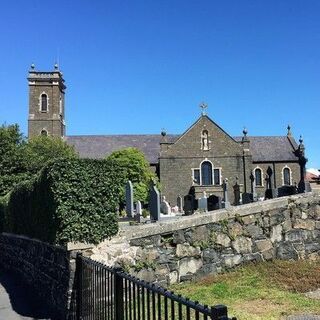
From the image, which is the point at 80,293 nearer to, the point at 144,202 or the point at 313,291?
the point at 313,291

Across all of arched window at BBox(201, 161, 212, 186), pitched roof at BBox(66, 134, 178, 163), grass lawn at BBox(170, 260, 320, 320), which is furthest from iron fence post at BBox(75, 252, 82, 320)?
pitched roof at BBox(66, 134, 178, 163)

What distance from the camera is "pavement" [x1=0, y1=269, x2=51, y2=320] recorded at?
812 centimetres

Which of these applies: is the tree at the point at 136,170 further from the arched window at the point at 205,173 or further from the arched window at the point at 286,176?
the arched window at the point at 286,176

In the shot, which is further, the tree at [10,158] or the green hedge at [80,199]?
the tree at [10,158]

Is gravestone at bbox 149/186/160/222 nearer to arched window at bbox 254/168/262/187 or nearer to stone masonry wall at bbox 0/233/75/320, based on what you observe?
stone masonry wall at bbox 0/233/75/320

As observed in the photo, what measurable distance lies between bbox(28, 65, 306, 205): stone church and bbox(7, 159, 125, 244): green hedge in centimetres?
3767

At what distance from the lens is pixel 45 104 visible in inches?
2340

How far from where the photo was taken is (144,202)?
143 feet

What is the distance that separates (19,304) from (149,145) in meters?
48.4

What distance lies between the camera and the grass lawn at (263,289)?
711 centimetres

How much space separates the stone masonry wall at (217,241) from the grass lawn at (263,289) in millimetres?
343

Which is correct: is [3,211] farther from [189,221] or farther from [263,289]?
[263,289]

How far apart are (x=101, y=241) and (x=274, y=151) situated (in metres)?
50.1

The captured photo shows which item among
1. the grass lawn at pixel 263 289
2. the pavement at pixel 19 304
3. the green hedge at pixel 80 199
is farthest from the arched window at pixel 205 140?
the green hedge at pixel 80 199
